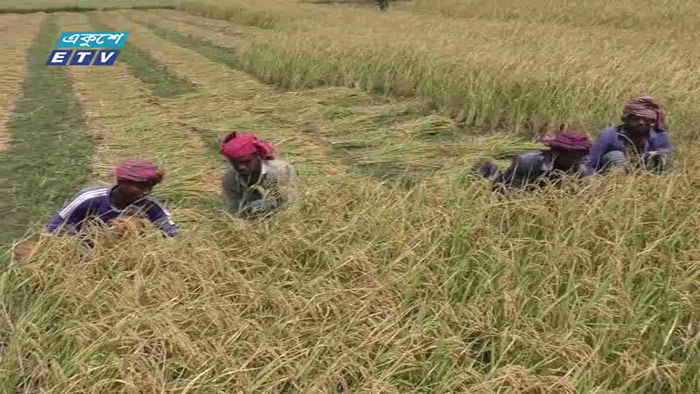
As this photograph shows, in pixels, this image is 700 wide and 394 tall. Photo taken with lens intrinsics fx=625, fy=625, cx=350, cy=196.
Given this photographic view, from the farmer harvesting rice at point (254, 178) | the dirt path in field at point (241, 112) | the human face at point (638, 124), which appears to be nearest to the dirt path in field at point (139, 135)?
the dirt path in field at point (241, 112)

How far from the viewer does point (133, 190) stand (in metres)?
2.92

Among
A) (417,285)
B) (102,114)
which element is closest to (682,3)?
(102,114)

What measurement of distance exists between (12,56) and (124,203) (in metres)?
12.0

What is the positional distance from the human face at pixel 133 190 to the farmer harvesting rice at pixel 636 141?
2515 mm

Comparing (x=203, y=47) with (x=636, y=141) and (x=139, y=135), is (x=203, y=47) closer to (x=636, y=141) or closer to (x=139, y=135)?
(x=139, y=135)

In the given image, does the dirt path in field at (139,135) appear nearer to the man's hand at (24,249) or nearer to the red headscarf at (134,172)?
the red headscarf at (134,172)

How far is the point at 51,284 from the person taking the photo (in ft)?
7.85

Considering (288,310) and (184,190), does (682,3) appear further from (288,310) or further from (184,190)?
(288,310)

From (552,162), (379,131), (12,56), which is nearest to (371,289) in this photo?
(552,162)

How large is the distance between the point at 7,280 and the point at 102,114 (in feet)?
17.5

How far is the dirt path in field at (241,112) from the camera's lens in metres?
5.75

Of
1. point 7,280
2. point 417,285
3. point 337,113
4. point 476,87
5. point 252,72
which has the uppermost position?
point 417,285

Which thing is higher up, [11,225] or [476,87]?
[476,87]

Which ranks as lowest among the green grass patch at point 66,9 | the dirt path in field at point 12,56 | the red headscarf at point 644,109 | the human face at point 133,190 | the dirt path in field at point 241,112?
the green grass patch at point 66,9
